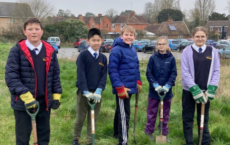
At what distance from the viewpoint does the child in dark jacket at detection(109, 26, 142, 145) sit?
4.14 metres

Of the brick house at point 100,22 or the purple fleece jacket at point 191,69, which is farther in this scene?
the brick house at point 100,22

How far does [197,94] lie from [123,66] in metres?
1.24

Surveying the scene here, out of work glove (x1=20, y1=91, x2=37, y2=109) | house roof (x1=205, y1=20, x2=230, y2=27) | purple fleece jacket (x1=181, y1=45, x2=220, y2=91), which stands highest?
house roof (x1=205, y1=20, x2=230, y2=27)

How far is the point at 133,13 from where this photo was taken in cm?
6812

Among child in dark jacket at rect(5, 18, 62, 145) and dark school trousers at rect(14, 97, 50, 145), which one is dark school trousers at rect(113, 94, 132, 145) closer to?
child in dark jacket at rect(5, 18, 62, 145)

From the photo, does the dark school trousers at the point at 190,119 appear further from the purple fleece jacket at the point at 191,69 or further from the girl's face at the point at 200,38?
the girl's face at the point at 200,38

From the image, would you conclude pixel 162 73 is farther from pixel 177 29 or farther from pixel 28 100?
pixel 177 29

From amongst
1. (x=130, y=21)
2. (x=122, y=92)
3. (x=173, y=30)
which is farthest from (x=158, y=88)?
(x=130, y=21)

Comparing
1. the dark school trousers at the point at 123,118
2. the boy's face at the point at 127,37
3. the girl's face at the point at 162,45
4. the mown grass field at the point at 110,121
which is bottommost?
the mown grass field at the point at 110,121

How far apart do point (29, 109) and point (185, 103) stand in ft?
8.23

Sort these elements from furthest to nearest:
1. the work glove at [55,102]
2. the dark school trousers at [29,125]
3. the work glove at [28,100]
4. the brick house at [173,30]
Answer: the brick house at [173,30]
the work glove at [55,102]
the dark school trousers at [29,125]
the work glove at [28,100]

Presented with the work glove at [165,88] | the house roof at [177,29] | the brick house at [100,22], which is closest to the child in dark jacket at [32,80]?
the work glove at [165,88]

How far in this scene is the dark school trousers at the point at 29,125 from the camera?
11.3 ft

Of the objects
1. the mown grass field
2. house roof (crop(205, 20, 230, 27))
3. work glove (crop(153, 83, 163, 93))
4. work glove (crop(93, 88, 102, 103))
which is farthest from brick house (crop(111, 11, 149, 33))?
work glove (crop(93, 88, 102, 103))
